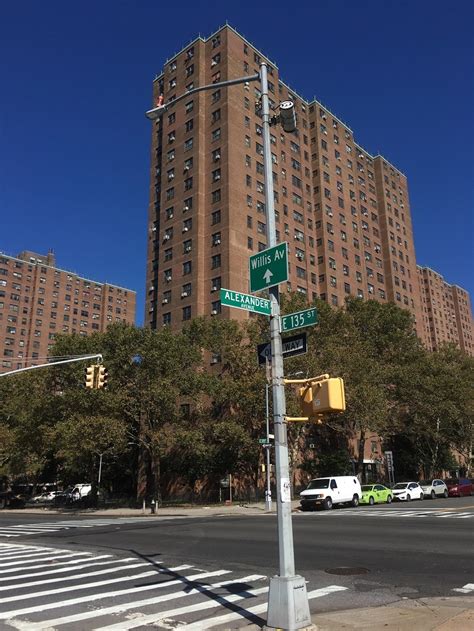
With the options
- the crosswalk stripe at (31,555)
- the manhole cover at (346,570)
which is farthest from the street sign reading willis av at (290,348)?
the crosswalk stripe at (31,555)

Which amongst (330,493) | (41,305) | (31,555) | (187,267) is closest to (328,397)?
(31,555)

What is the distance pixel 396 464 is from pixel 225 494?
29.6m

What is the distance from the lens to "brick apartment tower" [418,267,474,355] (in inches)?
6019

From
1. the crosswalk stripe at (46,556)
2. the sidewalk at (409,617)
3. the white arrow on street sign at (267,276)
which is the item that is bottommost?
the crosswalk stripe at (46,556)

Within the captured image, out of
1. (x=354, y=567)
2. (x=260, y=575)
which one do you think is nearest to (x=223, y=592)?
(x=260, y=575)

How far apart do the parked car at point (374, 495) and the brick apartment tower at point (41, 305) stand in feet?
295

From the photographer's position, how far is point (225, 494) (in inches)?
1976

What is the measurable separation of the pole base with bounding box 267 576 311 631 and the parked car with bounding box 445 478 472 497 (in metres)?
45.8

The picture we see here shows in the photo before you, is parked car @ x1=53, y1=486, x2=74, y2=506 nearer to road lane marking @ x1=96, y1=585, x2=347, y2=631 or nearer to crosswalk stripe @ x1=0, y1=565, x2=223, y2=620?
crosswalk stripe @ x1=0, y1=565, x2=223, y2=620

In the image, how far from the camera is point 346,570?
10758mm

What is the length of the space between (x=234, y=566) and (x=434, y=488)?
3789 centimetres

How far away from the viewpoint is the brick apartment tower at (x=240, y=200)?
65562mm

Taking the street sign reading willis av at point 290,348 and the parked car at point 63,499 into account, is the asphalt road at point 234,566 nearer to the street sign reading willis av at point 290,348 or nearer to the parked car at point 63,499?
the street sign reading willis av at point 290,348

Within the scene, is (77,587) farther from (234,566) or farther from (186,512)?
(186,512)
